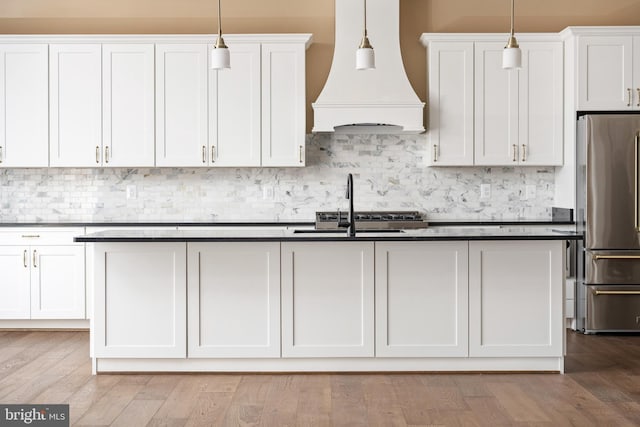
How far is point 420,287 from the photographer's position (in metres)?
4.10

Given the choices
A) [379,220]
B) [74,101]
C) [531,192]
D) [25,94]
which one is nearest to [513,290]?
[379,220]

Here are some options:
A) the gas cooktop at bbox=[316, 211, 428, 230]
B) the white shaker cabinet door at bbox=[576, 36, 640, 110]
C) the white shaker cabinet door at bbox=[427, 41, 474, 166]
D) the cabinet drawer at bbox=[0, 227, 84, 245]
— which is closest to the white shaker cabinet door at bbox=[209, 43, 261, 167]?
the gas cooktop at bbox=[316, 211, 428, 230]

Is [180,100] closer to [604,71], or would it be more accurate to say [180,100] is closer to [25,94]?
[25,94]

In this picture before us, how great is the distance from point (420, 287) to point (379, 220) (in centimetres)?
207

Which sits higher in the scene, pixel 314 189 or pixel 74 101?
pixel 74 101

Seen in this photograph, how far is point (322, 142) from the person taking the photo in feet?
20.8

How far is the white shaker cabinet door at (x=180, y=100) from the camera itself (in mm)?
5875

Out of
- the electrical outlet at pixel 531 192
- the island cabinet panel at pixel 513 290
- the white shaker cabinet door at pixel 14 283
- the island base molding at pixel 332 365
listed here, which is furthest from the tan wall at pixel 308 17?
the island base molding at pixel 332 365

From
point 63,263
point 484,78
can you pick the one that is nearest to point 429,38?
point 484,78

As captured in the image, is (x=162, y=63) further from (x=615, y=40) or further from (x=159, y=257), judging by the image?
(x=615, y=40)

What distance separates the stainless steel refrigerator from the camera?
545cm

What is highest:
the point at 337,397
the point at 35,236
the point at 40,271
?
the point at 35,236

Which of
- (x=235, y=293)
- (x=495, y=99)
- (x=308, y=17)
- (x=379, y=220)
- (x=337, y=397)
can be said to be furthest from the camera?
(x=308, y=17)

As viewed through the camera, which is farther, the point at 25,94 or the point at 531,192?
the point at 531,192
